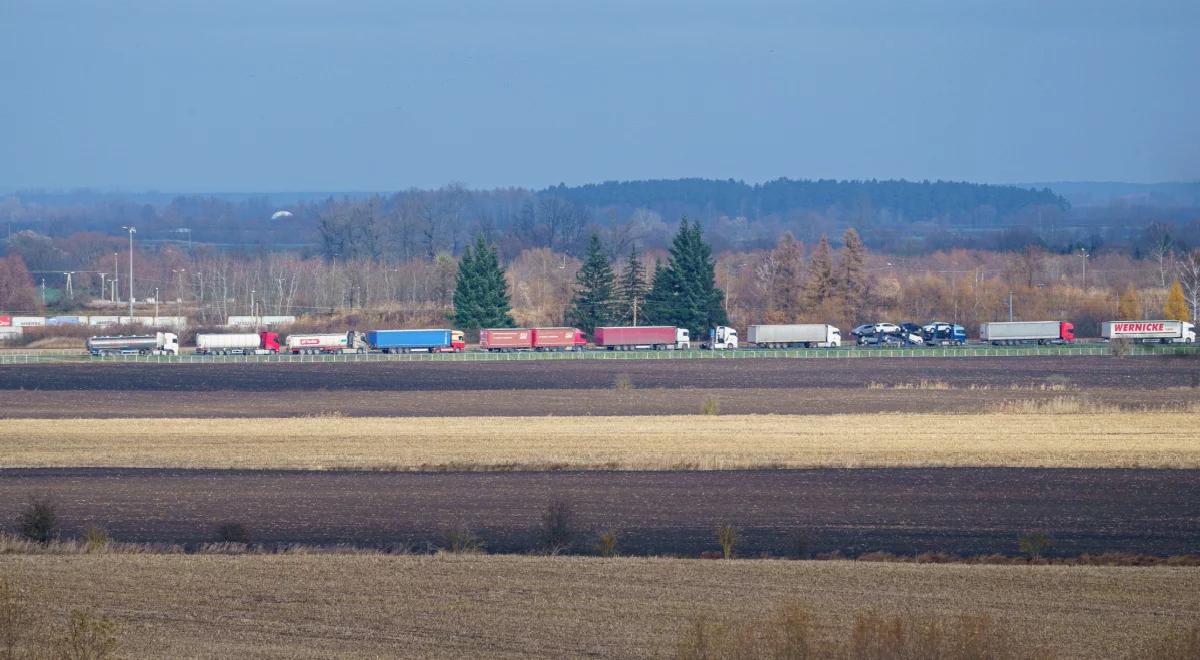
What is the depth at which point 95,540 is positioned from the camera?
21.4 meters

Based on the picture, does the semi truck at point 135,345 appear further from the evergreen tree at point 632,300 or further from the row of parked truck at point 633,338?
the evergreen tree at point 632,300

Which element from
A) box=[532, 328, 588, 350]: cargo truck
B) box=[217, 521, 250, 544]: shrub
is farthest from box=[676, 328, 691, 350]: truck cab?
box=[217, 521, 250, 544]: shrub

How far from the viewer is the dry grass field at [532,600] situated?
14922mm

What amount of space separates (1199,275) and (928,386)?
232 feet

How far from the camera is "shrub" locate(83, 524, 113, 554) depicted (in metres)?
21.0

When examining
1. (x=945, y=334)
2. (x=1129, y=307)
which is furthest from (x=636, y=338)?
(x=1129, y=307)

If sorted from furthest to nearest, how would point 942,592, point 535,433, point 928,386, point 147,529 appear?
point 928,386 → point 535,433 → point 147,529 → point 942,592

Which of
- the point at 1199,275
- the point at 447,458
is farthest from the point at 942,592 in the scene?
the point at 1199,275

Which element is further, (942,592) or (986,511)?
(986,511)

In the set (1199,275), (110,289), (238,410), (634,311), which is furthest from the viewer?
(110,289)

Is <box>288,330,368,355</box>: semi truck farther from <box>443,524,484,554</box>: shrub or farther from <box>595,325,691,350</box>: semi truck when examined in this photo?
<box>443,524,484,554</box>: shrub

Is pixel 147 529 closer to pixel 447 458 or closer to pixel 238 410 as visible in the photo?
pixel 447 458

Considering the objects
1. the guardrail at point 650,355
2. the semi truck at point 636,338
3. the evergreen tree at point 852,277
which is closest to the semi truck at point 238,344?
the guardrail at point 650,355

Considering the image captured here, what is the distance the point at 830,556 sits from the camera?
68.8 ft
